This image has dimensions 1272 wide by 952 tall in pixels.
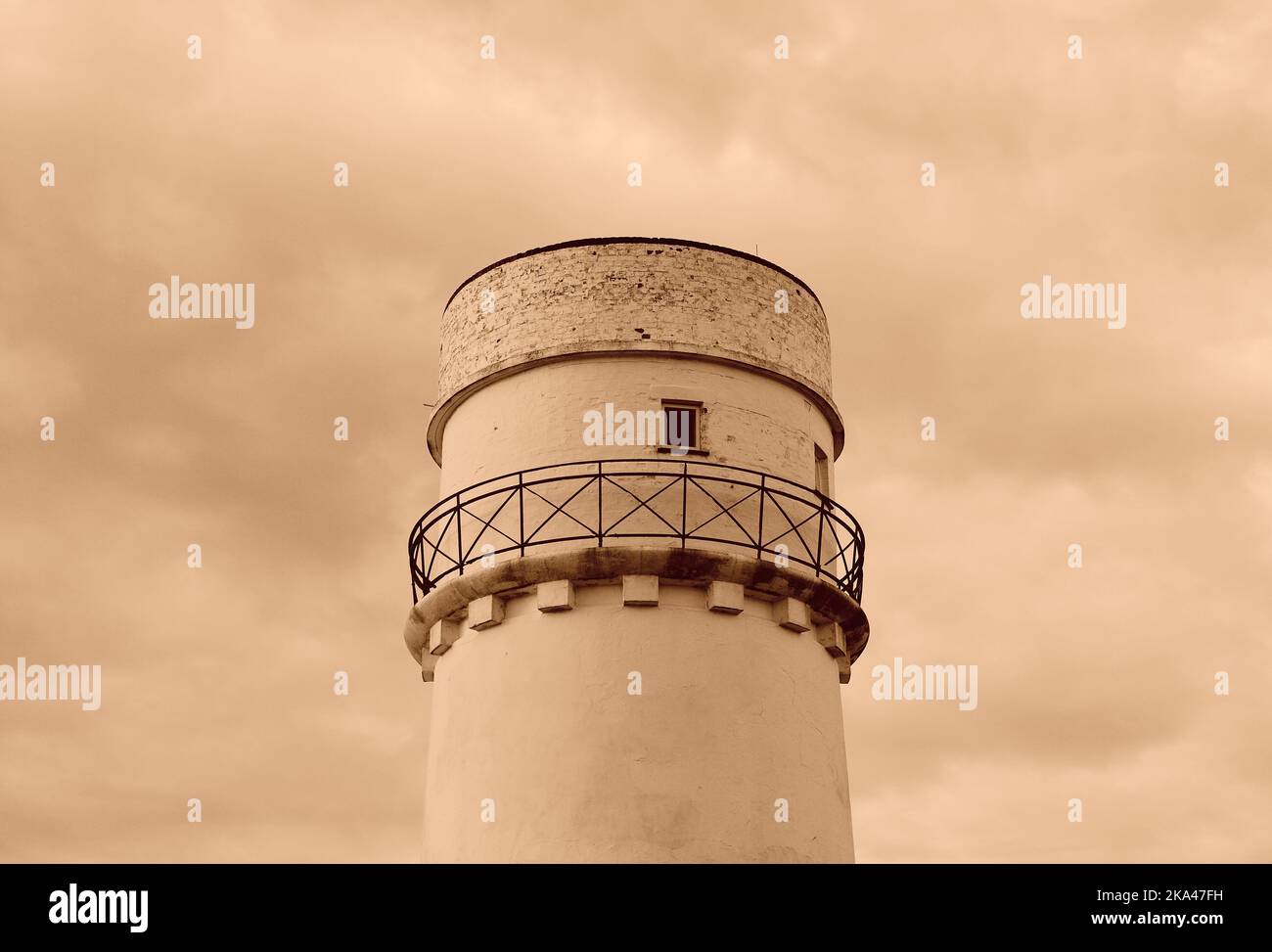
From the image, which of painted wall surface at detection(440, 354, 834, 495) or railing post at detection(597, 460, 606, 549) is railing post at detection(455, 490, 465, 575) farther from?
railing post at detection(597, 460, 606, 549)

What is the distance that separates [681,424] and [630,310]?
2.02 m

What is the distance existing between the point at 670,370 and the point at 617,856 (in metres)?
7.66

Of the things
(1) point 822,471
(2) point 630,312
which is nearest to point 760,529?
(1) point 822,471

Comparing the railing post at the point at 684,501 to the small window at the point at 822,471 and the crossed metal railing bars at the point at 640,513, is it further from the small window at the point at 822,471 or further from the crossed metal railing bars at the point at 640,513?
the small window at the point at 822,471

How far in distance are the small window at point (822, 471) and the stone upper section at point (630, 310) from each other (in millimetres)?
821

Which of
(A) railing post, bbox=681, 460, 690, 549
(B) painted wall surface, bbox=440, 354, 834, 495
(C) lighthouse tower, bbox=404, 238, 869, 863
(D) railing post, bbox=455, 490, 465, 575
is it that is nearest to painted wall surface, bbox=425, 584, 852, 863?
(C) lighthouse tower, bbox=404, 238, 869, 863

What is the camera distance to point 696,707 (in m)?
26.2

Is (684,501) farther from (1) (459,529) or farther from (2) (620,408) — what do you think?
(1) (459,529)

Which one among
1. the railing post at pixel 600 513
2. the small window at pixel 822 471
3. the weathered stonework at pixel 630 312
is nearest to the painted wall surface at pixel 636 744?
the railing post at pixel 600 513

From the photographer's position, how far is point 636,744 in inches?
1020

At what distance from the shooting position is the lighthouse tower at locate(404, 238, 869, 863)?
85.2 ft

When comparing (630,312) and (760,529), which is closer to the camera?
(760,529)

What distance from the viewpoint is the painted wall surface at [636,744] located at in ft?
84.1
